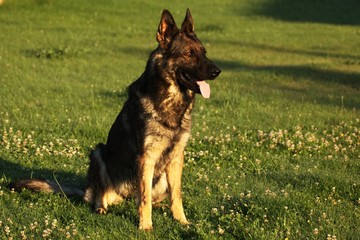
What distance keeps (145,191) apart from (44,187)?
1.76 metres

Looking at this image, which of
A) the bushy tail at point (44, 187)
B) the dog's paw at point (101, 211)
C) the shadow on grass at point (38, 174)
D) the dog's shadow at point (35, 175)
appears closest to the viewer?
the dog's paw at point (101, 211)

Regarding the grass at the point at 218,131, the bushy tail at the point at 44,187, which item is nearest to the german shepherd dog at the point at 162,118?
the grass at the point at 218,131

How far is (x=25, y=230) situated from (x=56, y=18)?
24979 millimetres

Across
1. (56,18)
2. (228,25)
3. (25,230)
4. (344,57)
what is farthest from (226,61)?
(25,230)

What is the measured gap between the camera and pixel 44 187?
853 centimetres

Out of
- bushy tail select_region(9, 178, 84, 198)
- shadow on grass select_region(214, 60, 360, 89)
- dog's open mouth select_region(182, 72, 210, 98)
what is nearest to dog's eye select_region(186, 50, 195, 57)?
dog's open mouth select_region(182, 72, 210, 98)

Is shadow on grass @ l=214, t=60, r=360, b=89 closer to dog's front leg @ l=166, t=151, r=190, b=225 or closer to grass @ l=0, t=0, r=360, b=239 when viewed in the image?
grass @ l=0, t=0, r=360, b=239

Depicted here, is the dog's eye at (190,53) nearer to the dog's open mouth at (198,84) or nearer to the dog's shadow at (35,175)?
the dog's open mouth at (198,84)

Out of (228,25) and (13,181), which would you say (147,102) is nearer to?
(13,181)

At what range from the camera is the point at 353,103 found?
15023mm

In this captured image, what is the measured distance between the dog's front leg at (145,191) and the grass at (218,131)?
145 millimetres

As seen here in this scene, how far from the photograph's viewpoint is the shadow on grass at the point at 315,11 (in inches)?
1403

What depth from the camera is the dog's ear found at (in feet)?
24.2

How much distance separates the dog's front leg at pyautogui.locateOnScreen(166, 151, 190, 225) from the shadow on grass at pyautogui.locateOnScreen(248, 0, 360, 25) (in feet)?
93.1
